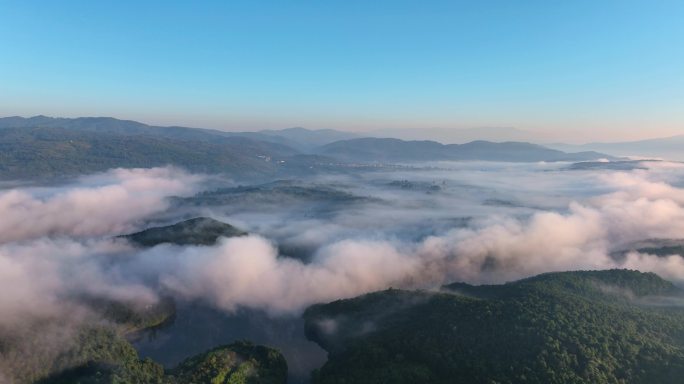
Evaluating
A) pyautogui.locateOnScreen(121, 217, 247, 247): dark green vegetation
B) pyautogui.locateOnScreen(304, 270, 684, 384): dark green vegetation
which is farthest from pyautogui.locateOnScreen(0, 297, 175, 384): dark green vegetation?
pyautogui.locateOnScreen(121, 217, 247, 247): dark green vegetation

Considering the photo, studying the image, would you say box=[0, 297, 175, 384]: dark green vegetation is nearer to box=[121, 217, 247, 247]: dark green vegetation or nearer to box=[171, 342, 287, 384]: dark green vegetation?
box=[171, 342, 287, 384]: dark green vegetation

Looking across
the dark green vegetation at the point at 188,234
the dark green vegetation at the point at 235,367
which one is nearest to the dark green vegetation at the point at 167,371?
the dark green vegetation at the point at 235,367

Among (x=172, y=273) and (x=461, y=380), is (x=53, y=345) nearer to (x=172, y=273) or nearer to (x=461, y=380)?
(x=172, y=273)

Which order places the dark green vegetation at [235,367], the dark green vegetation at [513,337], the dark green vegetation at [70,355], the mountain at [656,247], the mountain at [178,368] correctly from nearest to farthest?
the dark green vegetation at [513,337]
the mountain at [178,368]
the dark green vegetation at [70,355]
the dark green vegetation at [235,367]
the mountain at [656,247]

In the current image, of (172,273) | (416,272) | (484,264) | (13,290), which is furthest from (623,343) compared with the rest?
(13,290)

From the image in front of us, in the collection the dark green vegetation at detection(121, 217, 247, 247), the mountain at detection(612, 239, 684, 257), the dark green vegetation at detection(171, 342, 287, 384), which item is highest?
the mountain at detection(612, 239, 684, 257)

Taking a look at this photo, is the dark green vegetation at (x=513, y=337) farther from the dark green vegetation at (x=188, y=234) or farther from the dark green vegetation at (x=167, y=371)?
the dark green vegetation at (x=188, y=234)
